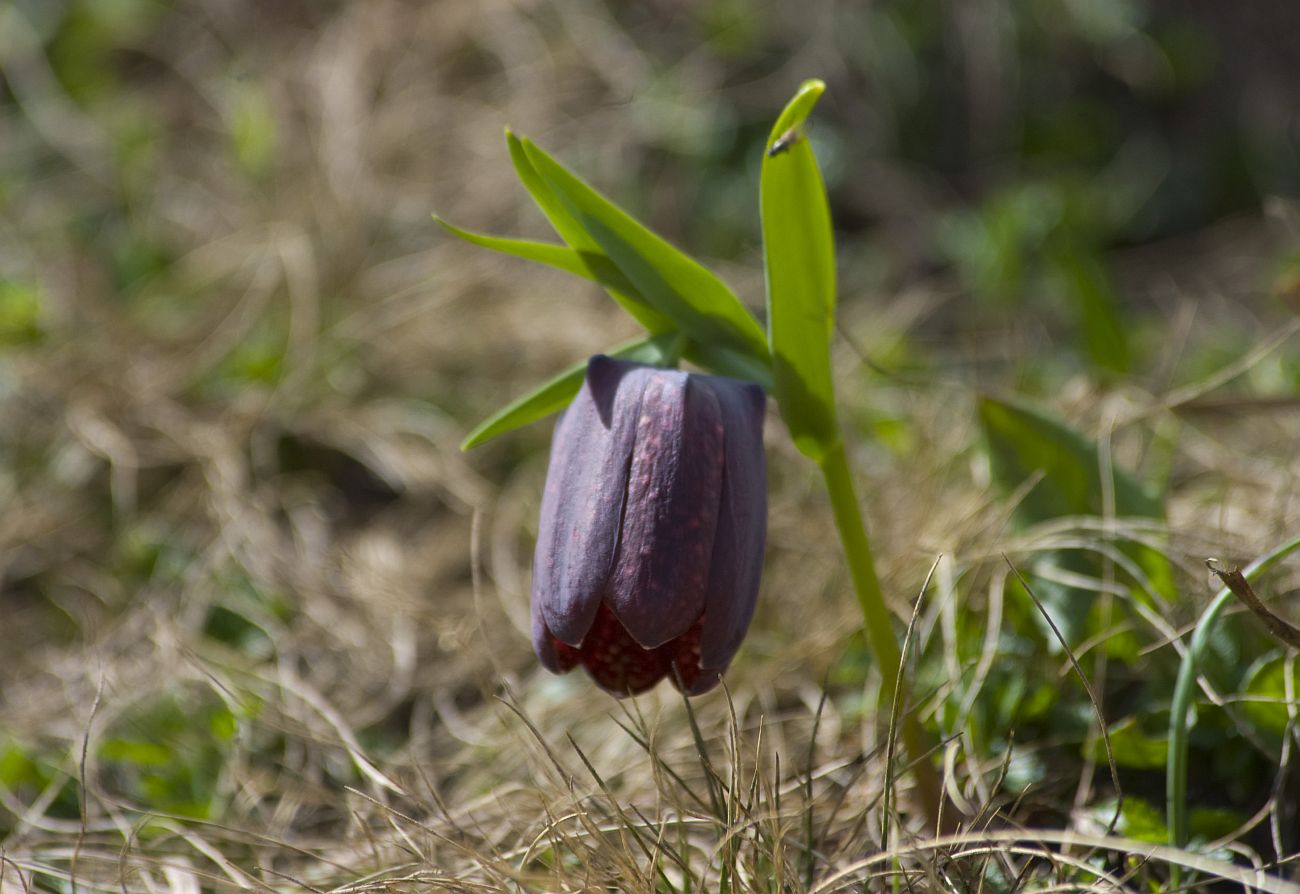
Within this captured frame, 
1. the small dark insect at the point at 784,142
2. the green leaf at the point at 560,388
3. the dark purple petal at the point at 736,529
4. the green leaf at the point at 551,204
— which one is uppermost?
the small dark insect at the point at 784,142

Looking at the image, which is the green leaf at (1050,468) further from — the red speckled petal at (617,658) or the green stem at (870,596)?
the red speckled petal at (617,658)

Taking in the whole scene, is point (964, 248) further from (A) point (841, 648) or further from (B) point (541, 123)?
(A) point (841, 648)

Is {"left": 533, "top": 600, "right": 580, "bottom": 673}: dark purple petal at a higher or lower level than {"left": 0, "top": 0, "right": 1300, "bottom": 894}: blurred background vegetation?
higher

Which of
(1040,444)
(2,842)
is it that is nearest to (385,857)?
(2,842)

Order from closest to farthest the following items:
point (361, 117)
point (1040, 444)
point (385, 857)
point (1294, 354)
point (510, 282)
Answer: point (385, 857) < point (1040, 444) < point (1294, 354) < point (510, 282) < point (361, 117)

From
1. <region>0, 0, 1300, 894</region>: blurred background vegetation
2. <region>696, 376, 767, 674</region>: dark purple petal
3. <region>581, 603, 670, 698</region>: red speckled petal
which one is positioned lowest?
<region>0, 0, 1300, 894</region>: blurred background vegetation

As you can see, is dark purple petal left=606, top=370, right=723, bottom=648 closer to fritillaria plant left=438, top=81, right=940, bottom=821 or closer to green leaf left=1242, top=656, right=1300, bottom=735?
fritillaria plant left=438, top=81, right=940, bottom=821

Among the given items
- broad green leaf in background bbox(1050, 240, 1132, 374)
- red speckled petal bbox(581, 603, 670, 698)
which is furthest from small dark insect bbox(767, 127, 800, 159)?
broad green leaf in background bbox(1050, 240, 1132, 374)

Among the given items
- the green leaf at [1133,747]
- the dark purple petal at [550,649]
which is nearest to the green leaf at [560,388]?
the dark purple petal at [550,649]
